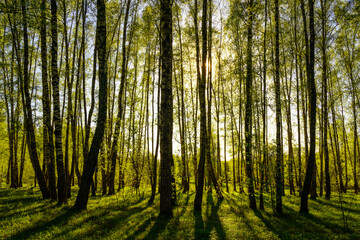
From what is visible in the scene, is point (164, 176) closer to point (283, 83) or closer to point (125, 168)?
point (125, 168)

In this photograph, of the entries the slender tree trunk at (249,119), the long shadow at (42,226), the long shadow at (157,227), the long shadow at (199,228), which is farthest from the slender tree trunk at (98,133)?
the slender tree trunk at (249,119)

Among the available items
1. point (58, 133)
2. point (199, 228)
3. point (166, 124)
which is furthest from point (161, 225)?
point (58, 133)

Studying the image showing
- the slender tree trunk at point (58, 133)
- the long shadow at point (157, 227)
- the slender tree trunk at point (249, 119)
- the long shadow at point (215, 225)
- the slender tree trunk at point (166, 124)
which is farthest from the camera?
the slender tree trunk at point (249, 119)

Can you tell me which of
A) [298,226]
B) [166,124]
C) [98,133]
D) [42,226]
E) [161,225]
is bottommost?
[298,226]

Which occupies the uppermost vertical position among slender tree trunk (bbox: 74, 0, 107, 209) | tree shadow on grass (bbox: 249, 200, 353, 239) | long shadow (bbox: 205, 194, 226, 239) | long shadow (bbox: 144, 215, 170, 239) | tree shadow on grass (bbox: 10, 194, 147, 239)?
slender tree trunk (bbox: 74, 0, 107, 209)

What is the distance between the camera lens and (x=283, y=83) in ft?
58.3

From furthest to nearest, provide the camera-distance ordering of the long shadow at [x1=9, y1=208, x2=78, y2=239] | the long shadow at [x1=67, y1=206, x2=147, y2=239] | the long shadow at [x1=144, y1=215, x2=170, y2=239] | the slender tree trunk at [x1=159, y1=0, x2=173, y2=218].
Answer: the slender tree trunk at [x1=159, y1=0, x2=173, y2=218], the long shadow at [x1=144, y1=215, x2=170, y2=239], the long shadow at [x1=67, y1=206, x2=147, y2=239], the long shadow at [x1=9, y1=208, x2=78, y2=239]

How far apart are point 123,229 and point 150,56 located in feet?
Result: 46.7

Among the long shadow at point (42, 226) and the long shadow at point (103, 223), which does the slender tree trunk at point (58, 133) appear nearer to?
the long shadow at point (42, 226)

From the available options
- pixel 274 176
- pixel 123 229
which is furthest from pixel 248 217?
pixel 123 229

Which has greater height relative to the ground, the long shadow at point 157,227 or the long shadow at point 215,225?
the long shadow at point 157,227

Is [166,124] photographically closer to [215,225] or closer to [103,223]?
[103,223]

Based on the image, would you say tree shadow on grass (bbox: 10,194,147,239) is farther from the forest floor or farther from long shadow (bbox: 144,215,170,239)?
long shadow (bbox: 144,215,170,239)

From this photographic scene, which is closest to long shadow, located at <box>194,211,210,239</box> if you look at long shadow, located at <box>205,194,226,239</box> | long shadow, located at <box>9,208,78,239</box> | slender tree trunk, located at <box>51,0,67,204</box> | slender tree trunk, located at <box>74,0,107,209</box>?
long shadow, located at <box>205,194,226,239</box>
